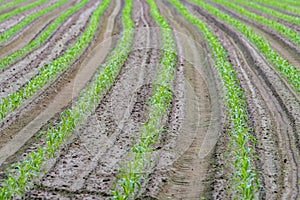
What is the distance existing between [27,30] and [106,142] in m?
12.4

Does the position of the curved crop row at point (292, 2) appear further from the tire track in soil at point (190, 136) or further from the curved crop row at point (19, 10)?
the tire track in soil at point (190, 136)

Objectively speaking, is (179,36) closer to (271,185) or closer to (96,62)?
(96,62)

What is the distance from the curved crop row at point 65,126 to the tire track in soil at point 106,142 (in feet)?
0.56

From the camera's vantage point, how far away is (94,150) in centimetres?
834

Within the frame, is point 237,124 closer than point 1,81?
Yes

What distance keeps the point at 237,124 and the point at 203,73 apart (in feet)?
13.7

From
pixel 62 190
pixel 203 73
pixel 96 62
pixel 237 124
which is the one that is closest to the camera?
pixel 62 190

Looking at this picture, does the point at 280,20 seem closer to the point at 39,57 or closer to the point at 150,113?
the point at 39,57

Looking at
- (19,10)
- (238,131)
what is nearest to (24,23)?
(19,10)

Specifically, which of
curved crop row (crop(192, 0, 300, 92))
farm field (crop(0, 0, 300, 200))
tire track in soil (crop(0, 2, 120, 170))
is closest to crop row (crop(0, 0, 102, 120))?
farm field (crop(0, 0, 300, 200))

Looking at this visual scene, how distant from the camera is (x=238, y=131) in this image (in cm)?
856

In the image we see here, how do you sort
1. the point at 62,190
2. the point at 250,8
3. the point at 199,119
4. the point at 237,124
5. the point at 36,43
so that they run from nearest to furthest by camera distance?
the point at 62,190
the point at 237,124
the point at 199,119
the point at 36,43
the point at 250,8

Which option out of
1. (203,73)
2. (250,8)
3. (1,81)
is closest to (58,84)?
(1,81)

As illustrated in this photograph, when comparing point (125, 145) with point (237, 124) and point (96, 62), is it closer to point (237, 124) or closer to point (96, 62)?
point (237, 124)
